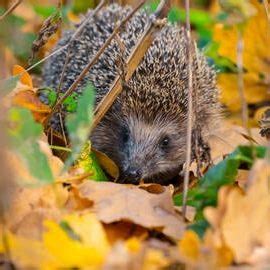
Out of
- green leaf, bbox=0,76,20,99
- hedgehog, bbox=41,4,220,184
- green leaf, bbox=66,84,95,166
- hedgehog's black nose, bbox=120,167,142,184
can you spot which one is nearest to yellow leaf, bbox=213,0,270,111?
hedgehog, bbox=41,4,220,184

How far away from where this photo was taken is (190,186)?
3049 mm

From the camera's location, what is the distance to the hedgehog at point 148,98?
11.6ft

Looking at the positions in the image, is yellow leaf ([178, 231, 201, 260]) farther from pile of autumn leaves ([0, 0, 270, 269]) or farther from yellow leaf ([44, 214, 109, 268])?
yellow leaf ([44, 214, 109, 268])

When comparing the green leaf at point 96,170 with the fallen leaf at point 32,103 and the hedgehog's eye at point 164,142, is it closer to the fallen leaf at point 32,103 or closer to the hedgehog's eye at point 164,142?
the fallen leaf at point 32,103

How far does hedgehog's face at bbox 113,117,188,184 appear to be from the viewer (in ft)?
11.8

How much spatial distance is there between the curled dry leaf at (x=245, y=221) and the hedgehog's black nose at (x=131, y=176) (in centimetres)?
112

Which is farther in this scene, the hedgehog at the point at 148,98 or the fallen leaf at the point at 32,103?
the hedgehog at the point at 148,98

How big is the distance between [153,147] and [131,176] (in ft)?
1.47

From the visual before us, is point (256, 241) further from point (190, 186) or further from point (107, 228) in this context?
point (190, 186)

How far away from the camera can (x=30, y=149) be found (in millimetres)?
2117

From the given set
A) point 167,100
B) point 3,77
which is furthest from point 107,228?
point 167,100

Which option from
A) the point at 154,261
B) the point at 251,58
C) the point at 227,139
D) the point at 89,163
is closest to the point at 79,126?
the point at 154,261

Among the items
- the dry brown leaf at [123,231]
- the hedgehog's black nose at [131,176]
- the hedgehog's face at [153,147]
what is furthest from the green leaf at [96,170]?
the dry brown leaf at [123,231]

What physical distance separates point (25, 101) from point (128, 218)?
72 centimetres
